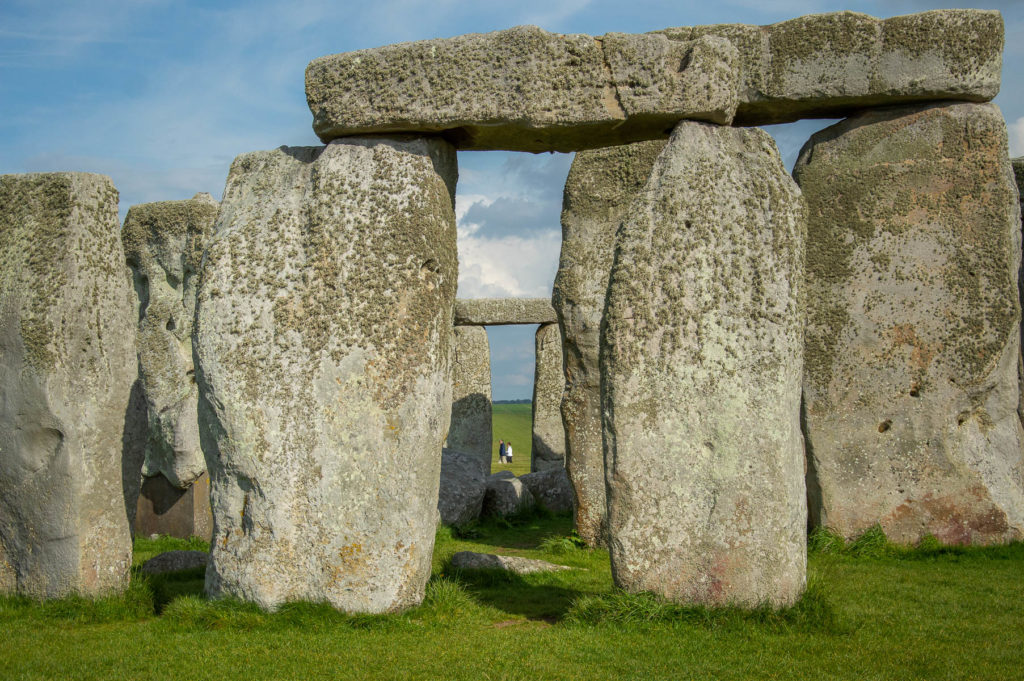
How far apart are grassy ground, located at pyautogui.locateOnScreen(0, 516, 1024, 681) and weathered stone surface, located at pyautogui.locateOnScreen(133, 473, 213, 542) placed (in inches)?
117

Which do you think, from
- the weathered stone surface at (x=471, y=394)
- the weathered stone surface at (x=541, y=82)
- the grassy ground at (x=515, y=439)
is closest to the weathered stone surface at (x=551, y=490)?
the weathered stone surface at (x=471, y=394)

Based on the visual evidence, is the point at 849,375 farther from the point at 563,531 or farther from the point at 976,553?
the point at 563,531

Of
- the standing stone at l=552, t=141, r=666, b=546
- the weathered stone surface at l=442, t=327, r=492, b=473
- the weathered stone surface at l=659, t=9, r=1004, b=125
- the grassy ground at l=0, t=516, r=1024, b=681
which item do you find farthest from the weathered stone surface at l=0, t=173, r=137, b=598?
the weathered stone surface at l=442, t=327, r=492, b=473

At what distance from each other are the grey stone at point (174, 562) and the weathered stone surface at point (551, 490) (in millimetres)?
5178

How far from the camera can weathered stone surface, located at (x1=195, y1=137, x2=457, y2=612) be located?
5953mm

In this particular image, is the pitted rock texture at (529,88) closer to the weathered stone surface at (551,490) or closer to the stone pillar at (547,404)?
the weathered stone surface at (551,490)

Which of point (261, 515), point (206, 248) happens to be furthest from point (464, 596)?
point (206, 248)

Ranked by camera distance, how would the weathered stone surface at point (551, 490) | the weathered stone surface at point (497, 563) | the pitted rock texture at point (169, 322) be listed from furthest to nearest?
the weathered stone surface at point (551, 490), the pitted rock texture at point (169, 322), the weathered stone surface at point (497, 563)

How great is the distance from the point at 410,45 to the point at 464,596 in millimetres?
3421

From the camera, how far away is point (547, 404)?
16672 millimetres

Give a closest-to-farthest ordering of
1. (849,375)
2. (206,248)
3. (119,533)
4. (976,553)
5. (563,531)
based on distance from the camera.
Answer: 1. (206,248)
2. (119,533)
3. (976,553)
4. (849,375)
5. (563,531)

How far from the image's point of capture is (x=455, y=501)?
10844mm

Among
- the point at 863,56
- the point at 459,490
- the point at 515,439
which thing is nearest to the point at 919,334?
the point at 863,56

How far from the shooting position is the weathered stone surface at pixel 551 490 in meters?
12.7
